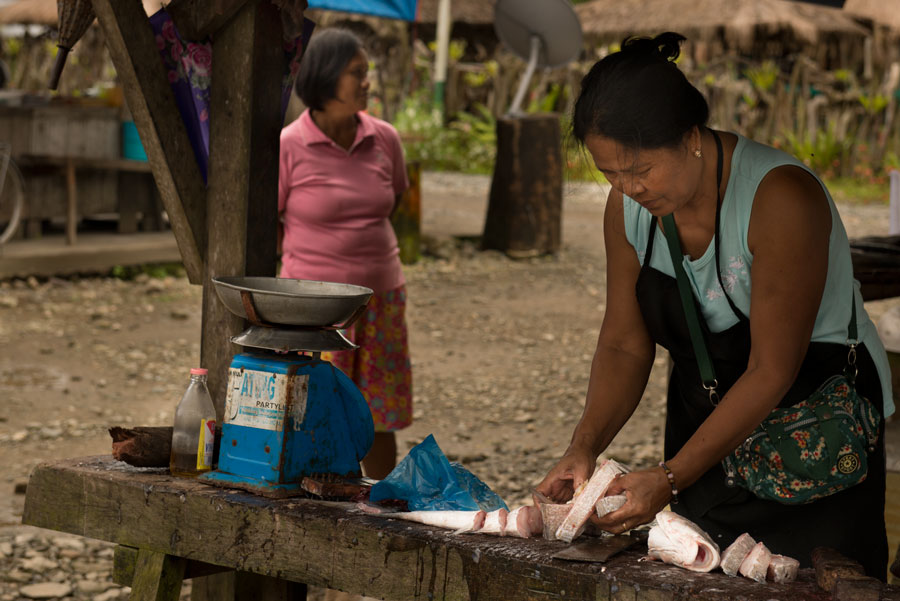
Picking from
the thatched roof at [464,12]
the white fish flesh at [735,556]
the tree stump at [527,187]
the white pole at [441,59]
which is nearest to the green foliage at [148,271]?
the tree stump at [527,187]

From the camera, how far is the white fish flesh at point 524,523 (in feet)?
7.61

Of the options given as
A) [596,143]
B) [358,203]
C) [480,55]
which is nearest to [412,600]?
[596,143]

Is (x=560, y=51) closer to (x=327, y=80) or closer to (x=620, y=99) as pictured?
(x=327, y=80)

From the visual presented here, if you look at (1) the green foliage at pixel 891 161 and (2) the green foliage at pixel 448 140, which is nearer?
(1) the green foliage at pixel 891 161

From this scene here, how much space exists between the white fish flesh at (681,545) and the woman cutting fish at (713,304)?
0.15 feet

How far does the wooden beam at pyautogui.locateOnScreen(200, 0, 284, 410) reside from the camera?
2889mm

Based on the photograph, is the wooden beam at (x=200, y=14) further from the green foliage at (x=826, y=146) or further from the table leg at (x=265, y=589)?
the green foliage at (x=826, y=146)

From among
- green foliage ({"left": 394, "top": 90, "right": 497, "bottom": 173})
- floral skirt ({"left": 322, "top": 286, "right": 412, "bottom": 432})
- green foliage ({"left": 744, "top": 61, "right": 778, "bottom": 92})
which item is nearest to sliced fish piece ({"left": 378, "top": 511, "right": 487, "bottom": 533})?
floral skirt ({"left": 322, "top": 286, "right": 412, "bottom": 432})

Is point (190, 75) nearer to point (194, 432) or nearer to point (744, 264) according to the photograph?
point (194, 432)

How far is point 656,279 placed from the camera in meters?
2.38

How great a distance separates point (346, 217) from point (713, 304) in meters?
2.04

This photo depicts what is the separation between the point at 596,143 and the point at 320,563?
1028mm

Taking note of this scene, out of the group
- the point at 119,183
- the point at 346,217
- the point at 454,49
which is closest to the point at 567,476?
the point at 346,217

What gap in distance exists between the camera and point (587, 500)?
7.23ft
